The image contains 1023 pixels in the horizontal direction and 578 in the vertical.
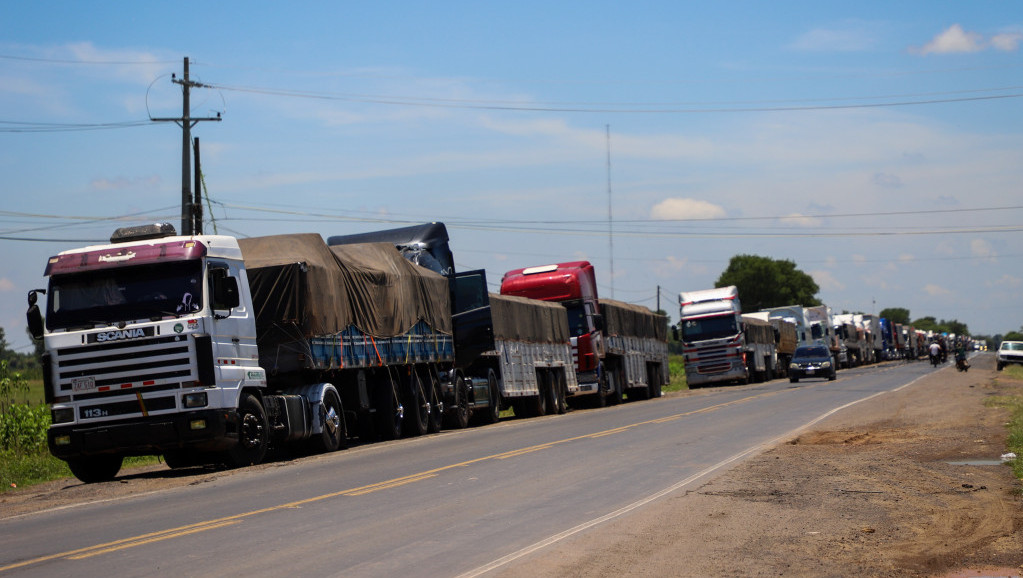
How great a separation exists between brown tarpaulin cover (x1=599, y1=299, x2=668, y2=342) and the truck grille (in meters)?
23.0

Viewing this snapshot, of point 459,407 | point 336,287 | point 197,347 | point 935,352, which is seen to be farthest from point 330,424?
point 935,352

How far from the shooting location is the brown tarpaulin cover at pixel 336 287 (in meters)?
19.6

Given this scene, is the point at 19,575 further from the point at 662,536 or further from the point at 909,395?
the point at 909,395

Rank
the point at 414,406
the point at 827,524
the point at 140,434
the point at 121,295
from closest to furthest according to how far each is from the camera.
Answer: the point at 827,524, the point at 140,434, the point at 121,295, the point at 414,406

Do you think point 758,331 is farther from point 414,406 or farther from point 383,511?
point 383,511

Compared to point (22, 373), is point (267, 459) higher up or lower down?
lower down

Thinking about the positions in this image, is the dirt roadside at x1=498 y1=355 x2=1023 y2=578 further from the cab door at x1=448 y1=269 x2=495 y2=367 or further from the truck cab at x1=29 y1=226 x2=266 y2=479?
the cab door at x1=448 y1=269 x2=495 y2=367

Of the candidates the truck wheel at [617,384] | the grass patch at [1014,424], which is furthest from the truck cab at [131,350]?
the truck wheel at [617,384]

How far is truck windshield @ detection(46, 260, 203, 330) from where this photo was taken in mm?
16219

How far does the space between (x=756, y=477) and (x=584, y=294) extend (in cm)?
2297

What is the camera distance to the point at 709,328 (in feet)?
170

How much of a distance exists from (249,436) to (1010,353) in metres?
64.8

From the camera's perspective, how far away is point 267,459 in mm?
19828

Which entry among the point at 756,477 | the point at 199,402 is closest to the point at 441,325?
the point at 199,402
